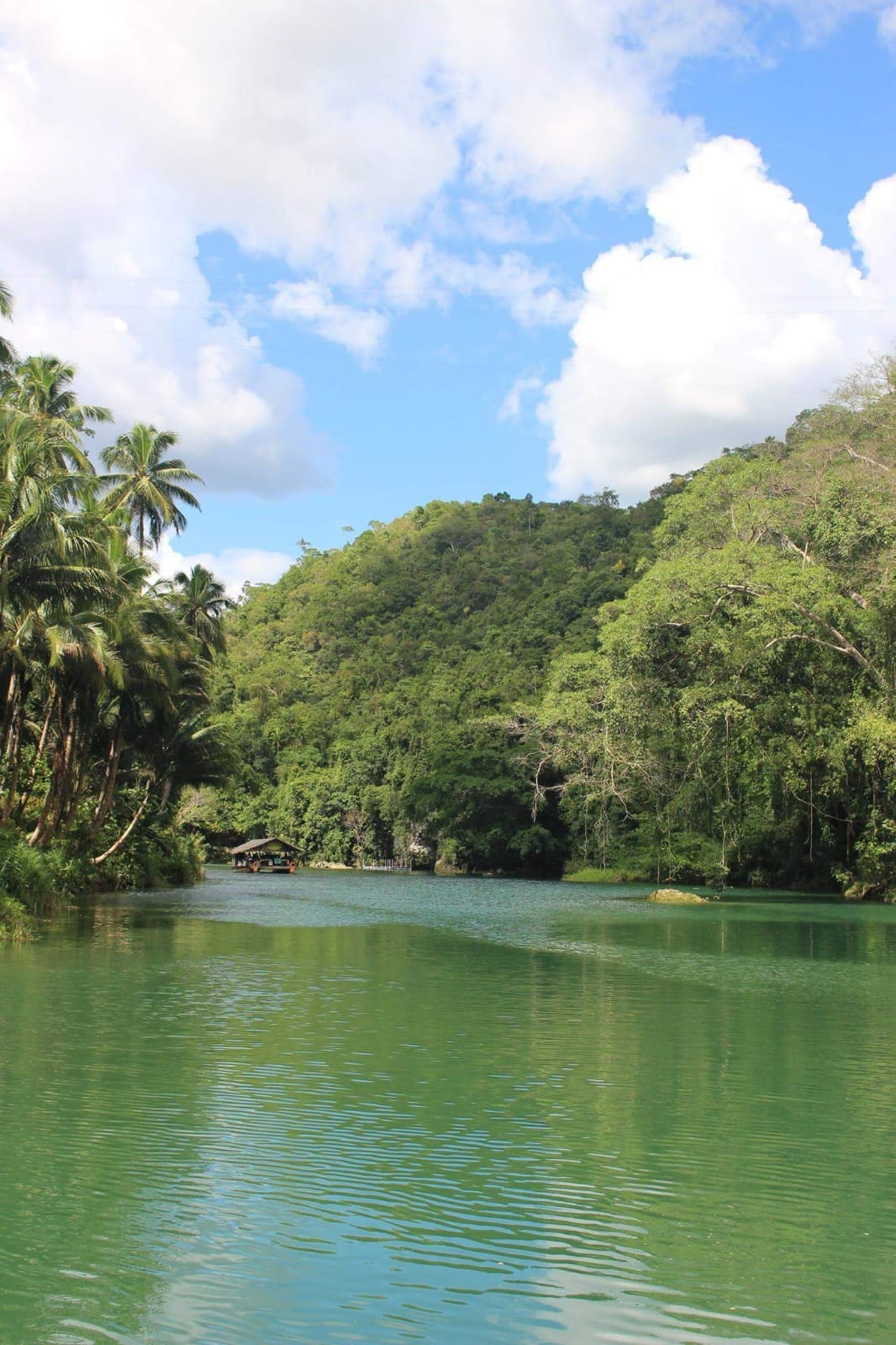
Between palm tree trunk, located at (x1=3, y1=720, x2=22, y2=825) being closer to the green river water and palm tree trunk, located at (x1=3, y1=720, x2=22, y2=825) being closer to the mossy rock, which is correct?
the green river water

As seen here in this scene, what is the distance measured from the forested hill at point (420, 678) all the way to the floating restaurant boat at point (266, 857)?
344 cm

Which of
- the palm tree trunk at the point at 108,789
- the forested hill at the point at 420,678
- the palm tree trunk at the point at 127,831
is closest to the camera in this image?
the palm tree trunk at the point at 108,789

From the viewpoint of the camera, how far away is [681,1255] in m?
6.47

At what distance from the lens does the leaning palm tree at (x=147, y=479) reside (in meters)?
44.8

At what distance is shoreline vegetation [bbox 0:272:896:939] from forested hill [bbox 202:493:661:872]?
473mm

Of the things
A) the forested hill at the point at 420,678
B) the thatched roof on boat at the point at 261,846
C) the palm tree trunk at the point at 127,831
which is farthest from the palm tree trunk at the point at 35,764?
the thatched roof on boat at the point at 261,846

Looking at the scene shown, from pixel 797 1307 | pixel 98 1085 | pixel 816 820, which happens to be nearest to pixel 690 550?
pixel 816 820

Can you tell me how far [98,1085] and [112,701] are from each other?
90.3ft

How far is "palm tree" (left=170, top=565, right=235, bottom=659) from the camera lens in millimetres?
47688

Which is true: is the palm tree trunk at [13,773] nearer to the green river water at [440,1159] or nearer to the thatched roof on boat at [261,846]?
the green river water at [440,1159]

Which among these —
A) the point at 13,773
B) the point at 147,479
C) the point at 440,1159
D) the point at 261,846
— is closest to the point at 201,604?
the point at 147,479

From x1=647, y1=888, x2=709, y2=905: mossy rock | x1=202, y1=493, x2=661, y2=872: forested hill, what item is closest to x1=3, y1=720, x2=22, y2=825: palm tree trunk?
x1=647, y1=888, x2=709, y2=905: mossy rock

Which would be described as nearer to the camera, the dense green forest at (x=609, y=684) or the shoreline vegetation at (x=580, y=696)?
the shoreline vegetation at (x=580, y=696)

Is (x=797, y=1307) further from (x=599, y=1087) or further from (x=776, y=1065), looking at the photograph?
(x=776, y=1065)
